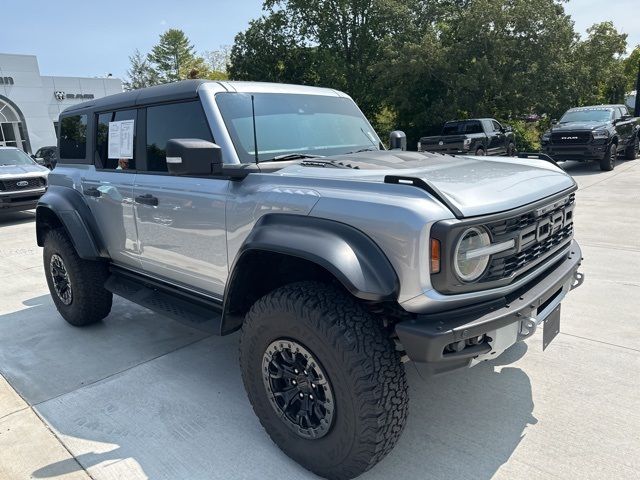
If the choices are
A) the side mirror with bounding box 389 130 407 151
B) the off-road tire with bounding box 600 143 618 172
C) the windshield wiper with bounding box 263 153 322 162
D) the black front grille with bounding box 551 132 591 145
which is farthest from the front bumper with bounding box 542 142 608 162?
the windshield wiper with bounding box 263 153 322 162

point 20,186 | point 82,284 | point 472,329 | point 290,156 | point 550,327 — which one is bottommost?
point 82,284

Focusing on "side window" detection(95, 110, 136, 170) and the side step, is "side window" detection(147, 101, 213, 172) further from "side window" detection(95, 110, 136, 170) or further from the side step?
the side step

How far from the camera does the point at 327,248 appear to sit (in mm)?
2139

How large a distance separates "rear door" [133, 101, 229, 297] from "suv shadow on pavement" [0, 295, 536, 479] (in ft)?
2.27

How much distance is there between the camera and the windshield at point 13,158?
1139cm

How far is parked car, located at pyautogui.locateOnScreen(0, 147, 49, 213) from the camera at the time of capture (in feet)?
33.8

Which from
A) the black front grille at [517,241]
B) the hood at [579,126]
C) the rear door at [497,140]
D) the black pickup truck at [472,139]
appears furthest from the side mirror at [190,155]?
the rear door at [497,140]

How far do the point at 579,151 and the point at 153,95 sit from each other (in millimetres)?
13026

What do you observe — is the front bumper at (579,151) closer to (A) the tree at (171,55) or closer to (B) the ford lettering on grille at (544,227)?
(B) the ford lettering on grille at (544,227)

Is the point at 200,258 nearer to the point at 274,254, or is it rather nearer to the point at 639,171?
the point at 274,254

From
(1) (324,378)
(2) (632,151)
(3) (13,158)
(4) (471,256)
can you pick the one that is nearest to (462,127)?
(2) (632,151)

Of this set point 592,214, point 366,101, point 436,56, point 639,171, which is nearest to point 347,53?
point 366,101

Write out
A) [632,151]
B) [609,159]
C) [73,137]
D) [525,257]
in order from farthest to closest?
[632,151]
[609,159]
[73,137]
[525,257]

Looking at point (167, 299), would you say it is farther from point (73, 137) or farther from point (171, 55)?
point (171, 55)
